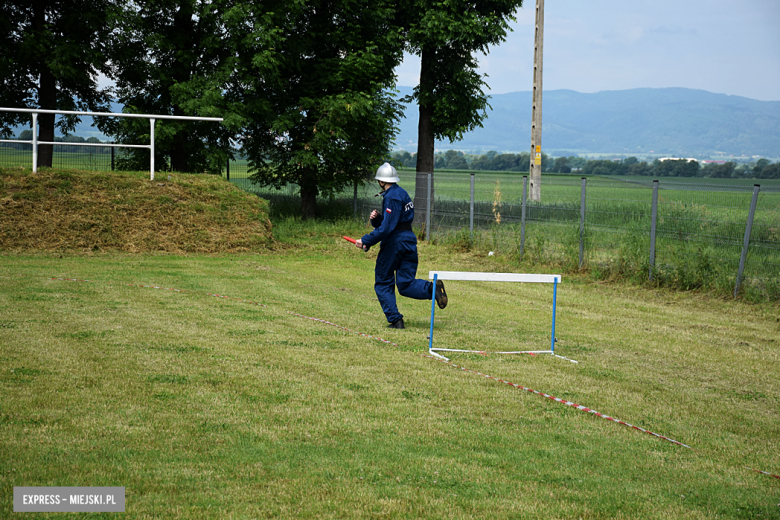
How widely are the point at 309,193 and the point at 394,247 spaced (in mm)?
16207

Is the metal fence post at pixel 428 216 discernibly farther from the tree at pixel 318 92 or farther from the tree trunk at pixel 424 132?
the tree at pixel 318 92

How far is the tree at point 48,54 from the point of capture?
22234mm

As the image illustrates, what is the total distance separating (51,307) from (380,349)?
15.7 ft

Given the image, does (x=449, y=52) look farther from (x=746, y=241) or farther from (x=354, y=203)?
(x=746, y=241)

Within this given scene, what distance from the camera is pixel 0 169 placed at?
59.9 ft

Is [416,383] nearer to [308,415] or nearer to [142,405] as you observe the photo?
[308,415]

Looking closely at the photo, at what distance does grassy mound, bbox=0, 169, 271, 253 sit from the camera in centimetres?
1697

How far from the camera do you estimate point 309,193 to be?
83.3 ft

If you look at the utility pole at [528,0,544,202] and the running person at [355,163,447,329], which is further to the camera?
the utility pole at [528,0,544,202]

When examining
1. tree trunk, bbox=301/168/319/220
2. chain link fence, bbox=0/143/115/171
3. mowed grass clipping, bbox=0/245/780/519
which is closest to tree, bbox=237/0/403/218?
tree trunk, bbox=301/168/319/220

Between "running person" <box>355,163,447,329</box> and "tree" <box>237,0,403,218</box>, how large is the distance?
1378 centimetres

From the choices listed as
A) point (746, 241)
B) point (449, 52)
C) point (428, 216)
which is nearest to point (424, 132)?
point (449, 52)

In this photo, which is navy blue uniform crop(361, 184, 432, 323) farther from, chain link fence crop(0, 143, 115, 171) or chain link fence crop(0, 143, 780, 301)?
chain link fence crop(0, 143, 115, 171)

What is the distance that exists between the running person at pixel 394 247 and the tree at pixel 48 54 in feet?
52.6
